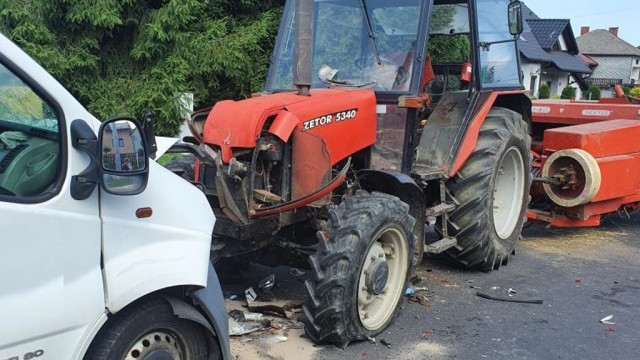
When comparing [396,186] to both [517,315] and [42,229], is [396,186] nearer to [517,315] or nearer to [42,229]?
[517,315]

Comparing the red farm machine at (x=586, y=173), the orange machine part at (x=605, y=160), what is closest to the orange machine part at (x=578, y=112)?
the red farm machine at (x=586, y=173)

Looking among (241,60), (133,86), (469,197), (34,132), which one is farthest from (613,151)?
(133,86)

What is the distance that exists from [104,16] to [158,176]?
690 cm

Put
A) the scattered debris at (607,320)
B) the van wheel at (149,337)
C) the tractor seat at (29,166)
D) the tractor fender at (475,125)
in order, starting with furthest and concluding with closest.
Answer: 1. the tractor fender at (475,125)
2. the scattered debris at (607,320)
3. the van wheel at (149,337)
4. the tractor seat at (29,166)

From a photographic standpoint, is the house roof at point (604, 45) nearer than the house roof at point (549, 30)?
No

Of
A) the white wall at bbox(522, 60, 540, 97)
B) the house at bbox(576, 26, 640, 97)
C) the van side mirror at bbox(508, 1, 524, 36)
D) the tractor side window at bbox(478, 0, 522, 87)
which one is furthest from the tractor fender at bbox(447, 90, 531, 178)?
the house at bbox(576, 26, 640, 97)

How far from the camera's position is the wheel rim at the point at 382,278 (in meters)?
4.00

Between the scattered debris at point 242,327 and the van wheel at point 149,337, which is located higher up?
the van wheel at point 149,337

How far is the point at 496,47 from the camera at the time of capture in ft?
18.7

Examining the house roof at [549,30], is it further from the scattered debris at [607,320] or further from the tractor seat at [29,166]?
the tractor seat at [29,166]

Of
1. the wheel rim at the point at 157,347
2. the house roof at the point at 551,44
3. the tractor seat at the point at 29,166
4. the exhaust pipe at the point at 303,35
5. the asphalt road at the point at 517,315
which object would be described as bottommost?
the asphalt road at the point at 517,315

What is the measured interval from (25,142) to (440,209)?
3.52m

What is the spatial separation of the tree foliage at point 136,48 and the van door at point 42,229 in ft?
22.5

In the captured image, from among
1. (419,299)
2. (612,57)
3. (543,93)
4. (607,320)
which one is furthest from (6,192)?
(612,57)
